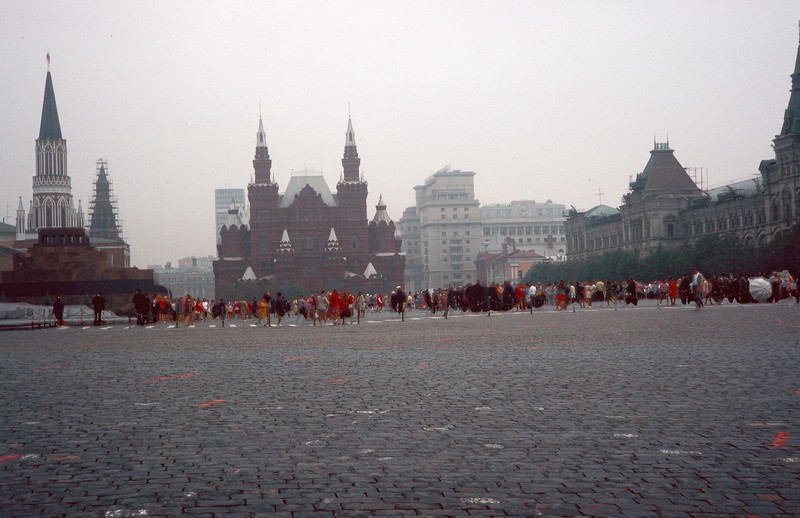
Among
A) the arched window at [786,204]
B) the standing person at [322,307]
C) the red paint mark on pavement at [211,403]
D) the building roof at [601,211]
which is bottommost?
the red paint mark on pavement at [211,403]

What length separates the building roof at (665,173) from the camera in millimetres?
126688

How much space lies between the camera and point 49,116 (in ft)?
503

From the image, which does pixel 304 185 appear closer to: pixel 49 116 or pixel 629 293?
pixel 49 116

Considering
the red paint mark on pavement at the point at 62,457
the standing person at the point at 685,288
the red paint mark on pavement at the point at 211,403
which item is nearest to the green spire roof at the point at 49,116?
the standing person at the point at 685,288

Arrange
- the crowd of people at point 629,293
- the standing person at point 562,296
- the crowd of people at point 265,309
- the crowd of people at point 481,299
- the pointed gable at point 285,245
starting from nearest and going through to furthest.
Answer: the crowd of people at point 265,309, the crowd of people at point 481,299, the crowd of people at point 629,293, the standing person at point 562,296, the pointed gable at point 285,245

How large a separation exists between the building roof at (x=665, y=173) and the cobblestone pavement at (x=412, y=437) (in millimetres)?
112414

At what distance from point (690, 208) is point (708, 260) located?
38.2 m

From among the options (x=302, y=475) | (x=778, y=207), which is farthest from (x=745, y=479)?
(x=778, y=207)

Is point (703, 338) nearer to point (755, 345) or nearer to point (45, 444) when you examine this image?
point (755, 345)

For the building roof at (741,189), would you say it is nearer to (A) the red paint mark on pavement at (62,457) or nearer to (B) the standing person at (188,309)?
(B) the standing person at (188,309)

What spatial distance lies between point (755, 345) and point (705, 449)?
1150 centimetres

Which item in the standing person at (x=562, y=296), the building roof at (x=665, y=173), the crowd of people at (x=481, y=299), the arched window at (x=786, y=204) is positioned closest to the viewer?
the crowd of people at (x=481, y=299)

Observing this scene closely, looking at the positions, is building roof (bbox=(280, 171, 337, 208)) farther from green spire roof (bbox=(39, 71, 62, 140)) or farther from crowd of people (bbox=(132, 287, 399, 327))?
crowd of people (bbox=(132, 287, 399, 327))

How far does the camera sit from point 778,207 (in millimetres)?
96750
